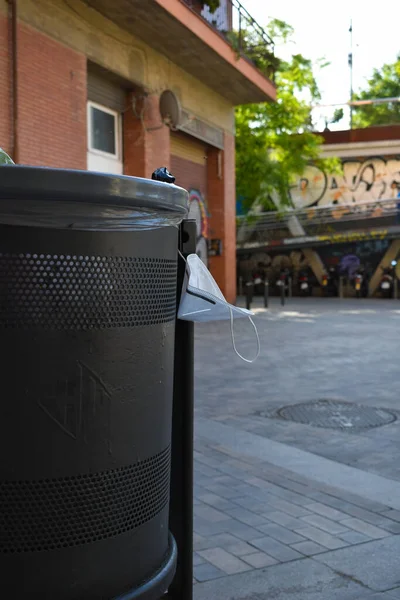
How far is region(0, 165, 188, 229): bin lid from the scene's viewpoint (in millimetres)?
1646

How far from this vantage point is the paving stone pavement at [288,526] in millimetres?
3178

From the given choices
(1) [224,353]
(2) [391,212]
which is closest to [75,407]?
(1) [224,353]

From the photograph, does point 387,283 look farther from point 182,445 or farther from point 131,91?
point 182,445

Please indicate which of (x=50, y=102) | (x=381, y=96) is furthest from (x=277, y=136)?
(x=381, y=96)

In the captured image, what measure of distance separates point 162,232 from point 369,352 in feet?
31.9

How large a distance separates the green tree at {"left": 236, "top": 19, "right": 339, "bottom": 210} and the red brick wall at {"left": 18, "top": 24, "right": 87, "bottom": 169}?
39.4 ft

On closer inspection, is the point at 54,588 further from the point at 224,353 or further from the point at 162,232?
the point at 224,353

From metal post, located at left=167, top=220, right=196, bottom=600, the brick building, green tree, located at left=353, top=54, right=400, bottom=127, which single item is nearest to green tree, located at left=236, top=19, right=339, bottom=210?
the brick building

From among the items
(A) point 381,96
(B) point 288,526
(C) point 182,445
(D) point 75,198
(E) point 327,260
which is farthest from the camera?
(A) point 381,96

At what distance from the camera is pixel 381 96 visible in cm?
4897

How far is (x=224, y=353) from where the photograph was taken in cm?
1116

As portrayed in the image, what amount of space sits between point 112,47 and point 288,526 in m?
11.8

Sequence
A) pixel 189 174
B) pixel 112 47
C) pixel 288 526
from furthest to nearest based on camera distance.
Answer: pixel 189 174 → pixel 112 47 → pixel 288 526

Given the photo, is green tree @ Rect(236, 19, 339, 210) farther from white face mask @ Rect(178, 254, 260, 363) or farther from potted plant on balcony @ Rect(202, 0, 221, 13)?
white face mask @ Rect(178, 254, 260, 363)
